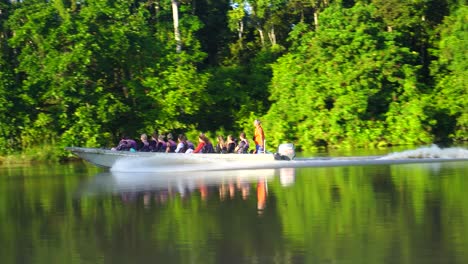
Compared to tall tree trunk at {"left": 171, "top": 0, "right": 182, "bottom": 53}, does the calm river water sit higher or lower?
lower

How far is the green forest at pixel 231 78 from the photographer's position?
3762 centimetres

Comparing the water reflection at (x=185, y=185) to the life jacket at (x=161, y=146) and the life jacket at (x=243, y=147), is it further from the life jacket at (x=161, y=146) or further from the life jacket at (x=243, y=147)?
the life jacket at (x=161, y=146)

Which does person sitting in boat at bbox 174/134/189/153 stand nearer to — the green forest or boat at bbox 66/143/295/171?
boat at bbox 66/143/295/171

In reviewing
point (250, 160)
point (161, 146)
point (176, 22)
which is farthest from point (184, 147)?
point (176, 22)

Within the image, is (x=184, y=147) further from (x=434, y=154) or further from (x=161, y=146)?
(x=434, y=154)

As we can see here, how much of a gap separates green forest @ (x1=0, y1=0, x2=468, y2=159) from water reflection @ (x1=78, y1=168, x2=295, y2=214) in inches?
429

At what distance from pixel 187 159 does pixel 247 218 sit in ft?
37.4

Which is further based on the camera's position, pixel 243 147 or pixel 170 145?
pixel 170 145

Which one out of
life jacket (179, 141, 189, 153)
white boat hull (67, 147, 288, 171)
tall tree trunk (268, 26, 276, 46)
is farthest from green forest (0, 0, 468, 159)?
life jacket (179, 141, 189, 153)

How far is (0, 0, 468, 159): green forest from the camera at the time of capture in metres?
37.6

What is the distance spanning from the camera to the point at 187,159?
86.9ft

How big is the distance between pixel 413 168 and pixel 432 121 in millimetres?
16806

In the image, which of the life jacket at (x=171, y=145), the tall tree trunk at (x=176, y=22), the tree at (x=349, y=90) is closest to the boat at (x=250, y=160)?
the life jacket at (x=171, y=145)

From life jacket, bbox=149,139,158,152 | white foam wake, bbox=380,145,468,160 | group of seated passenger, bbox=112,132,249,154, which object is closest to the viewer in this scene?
white foam wake, bbox=380,145,468,160
